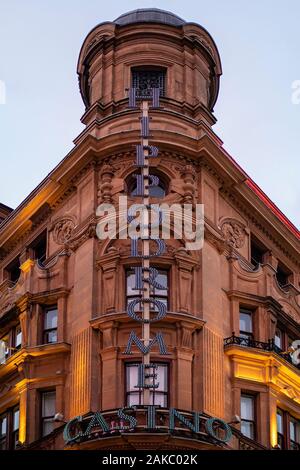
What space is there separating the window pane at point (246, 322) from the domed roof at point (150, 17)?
1490cm

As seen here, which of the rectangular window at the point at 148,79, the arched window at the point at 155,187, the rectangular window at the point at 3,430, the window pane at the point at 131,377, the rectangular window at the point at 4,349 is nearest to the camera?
the window pane at the point at 131,377

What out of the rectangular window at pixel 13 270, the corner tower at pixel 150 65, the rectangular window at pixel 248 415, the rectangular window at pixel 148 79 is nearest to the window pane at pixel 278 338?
the rectangular window at pixel 248 415

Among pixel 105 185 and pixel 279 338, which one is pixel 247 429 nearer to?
pixel 279 338

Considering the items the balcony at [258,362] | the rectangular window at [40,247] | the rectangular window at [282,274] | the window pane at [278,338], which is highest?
the rectangular window at [40,247]

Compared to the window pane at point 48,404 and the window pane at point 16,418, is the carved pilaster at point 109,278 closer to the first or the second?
the window pane at point 48,404

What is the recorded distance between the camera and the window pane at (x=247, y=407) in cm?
5418

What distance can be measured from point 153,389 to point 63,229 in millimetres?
10372

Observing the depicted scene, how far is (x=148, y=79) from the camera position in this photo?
201ft

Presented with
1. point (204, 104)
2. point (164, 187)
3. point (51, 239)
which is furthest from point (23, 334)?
point (204, 104)

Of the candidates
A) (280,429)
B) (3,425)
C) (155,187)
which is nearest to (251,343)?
(280,429)

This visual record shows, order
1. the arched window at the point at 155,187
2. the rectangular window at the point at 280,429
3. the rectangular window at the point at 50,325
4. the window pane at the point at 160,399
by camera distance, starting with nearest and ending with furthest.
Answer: the window pane at the point at 160,399
the rectangular window at the point at 280,429
the rectangular window at the point at 50,325
the arched window at the point at 155,187

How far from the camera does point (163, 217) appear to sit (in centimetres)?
5459

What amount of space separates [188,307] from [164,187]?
6.35 metres

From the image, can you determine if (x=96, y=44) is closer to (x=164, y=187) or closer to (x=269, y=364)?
(x=164, y=187)
